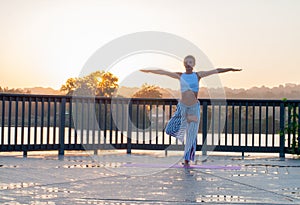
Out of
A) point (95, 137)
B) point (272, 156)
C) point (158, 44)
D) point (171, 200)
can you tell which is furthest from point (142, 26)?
point (171, 200)

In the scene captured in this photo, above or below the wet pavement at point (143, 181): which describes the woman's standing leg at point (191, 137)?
above

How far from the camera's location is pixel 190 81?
10203 mm

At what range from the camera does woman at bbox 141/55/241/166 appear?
33.4ft

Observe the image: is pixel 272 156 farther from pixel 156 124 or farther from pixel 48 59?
pixel 48 59

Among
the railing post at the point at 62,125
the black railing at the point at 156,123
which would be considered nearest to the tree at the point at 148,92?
the black railing at the point at 156,123

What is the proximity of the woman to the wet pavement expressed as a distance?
1.18 feet

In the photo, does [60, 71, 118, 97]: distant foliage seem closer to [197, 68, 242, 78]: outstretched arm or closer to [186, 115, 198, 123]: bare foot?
[186, 115, 198, 123]: bare foot

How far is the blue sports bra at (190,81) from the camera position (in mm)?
10188

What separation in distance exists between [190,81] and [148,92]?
3.09m

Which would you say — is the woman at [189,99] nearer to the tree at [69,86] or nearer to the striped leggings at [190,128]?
the striped leggings at [190,128]

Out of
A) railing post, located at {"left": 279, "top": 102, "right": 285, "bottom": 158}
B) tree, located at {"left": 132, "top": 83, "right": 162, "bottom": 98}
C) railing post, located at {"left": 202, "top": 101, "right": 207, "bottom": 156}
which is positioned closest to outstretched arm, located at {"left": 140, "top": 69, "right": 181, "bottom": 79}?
tree, located at {"left": 132, "top": 83, "right": 162, "bottom": 98}

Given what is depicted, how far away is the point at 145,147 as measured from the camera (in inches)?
518

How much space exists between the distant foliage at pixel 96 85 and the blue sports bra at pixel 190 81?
6.89 feet

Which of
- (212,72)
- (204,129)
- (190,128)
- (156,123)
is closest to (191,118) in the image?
(190,128)
